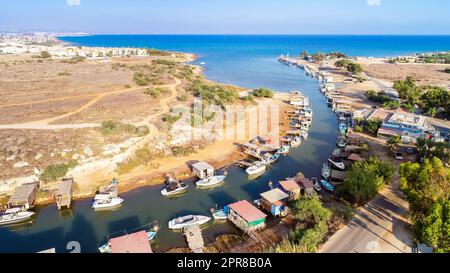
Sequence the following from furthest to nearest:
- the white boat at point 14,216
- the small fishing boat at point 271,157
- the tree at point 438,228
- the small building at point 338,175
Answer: the small fishing boat at point 271,157, the small building at point 338,175, the white boat at point 14,216, the tree at point 438,228

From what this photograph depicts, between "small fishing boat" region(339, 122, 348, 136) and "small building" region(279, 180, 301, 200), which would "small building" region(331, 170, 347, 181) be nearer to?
"small building" region(279, 180, 301, 200)

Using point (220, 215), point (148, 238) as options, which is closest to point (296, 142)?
point (220, 215)

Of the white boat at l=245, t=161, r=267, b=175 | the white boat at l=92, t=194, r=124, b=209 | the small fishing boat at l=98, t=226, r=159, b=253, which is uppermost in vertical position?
the white boat at l=245, t=161, r=267, b=175

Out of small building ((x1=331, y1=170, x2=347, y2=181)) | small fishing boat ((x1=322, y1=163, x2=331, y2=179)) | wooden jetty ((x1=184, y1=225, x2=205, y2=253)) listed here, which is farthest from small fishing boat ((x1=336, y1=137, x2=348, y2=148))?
wooden jetty ((x1=184, y1=225, x2=205, y2=253))

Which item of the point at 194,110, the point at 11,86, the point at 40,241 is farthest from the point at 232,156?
the point at 11,86

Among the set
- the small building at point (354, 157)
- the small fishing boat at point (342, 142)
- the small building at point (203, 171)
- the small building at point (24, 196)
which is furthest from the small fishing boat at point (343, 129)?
the small building at point (24, 196)

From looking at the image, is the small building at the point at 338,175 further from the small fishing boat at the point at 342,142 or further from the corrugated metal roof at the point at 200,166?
the corrugated metal roof at the point at 200,166
